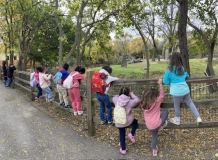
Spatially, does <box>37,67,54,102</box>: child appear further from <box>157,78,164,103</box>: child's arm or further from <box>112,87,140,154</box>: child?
<box>157,78,164,103</box>: child's arm

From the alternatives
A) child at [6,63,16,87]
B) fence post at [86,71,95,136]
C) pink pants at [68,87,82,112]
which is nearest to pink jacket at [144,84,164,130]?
fence post at [86,71,95,136]

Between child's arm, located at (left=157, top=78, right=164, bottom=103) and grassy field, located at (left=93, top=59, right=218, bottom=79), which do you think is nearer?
child's arm, located at (left=157, top=78, right=164, bottom=103)

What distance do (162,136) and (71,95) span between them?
284cm

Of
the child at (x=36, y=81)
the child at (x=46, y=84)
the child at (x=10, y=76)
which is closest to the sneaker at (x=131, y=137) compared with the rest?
the child at (x=46, y=84)

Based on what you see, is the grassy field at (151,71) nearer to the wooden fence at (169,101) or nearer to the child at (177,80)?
the wooden fence at (169,101)

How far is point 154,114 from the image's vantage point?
7883 millimetres

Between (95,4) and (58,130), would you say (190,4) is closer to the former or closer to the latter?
(95,4)

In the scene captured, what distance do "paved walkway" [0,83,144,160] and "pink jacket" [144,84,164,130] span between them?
71cm

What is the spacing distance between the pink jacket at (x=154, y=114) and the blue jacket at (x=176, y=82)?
23 centimetres

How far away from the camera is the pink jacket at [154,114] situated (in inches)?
308

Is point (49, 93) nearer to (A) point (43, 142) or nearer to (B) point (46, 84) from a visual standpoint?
(B) point (46, 84)

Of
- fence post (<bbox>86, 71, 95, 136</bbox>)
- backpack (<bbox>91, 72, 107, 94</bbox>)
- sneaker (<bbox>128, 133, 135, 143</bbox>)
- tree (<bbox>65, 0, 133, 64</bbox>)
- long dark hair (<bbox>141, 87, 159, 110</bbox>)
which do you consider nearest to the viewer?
long dark hair (<bbox>141, 87, 159, 110</bbox>)

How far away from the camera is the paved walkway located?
8.02m

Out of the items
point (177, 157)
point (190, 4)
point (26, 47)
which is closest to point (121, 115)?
point (177, 157)
